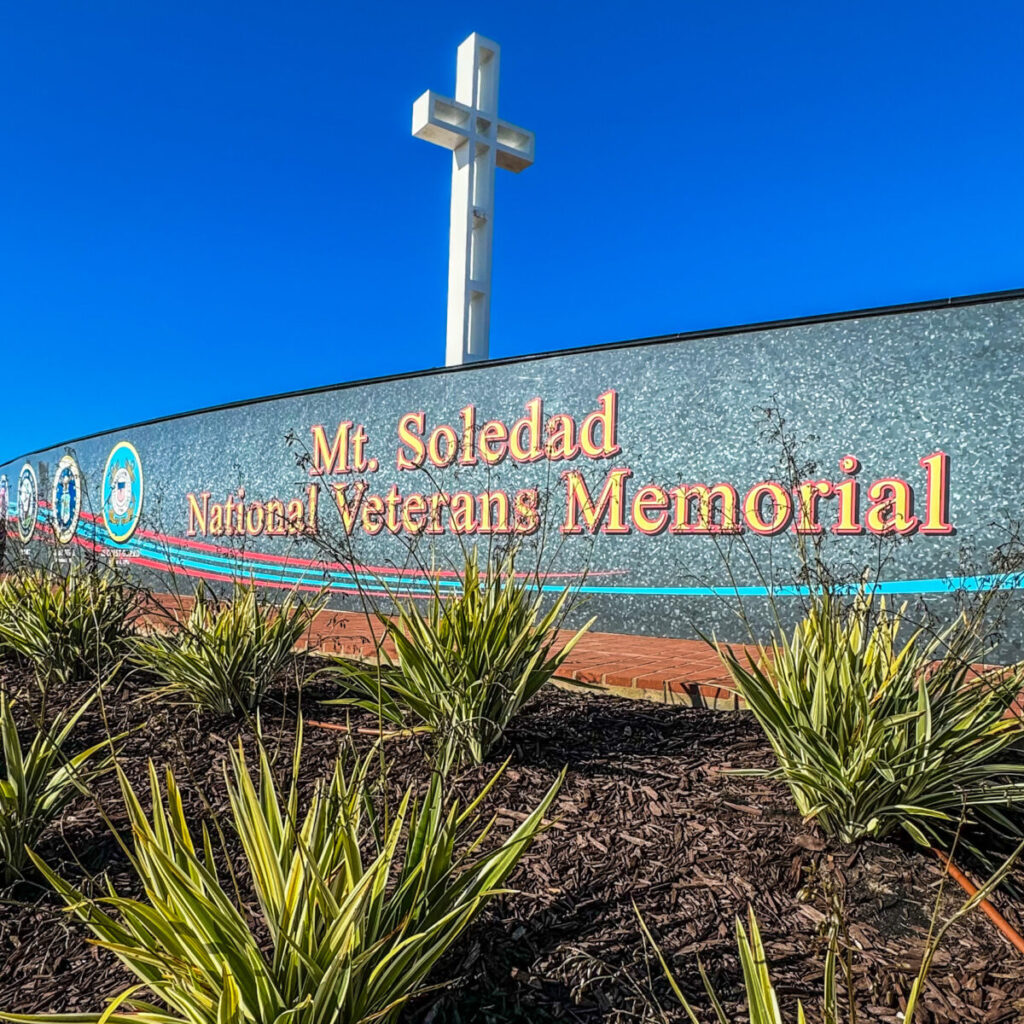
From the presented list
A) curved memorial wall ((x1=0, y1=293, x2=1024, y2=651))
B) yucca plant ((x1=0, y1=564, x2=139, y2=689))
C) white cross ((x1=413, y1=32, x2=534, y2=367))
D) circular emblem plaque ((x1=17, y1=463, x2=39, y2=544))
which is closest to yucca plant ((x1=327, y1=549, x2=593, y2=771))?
curved memorial wall ((x1=0, y1=293, x2=1024, y2=651))

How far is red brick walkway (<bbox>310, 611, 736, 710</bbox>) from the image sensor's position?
4.04m

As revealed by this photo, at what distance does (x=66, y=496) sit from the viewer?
12.9 meters

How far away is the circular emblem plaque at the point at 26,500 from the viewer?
14.0 meters

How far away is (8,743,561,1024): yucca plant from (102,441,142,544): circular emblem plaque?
395 inches

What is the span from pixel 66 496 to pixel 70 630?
9.23 metres

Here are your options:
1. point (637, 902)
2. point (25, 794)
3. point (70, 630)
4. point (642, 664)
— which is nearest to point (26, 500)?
point (70, 630)

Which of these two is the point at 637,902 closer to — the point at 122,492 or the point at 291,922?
the point at 291,922

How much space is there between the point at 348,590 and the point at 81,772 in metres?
5.47

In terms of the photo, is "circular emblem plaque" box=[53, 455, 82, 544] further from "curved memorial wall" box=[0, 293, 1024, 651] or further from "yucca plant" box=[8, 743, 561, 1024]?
"yucca plant" box=[8, 743, 561, 1024]

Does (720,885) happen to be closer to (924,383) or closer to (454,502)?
(924,383)

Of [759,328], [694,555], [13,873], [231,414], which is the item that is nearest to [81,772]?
[13,873]

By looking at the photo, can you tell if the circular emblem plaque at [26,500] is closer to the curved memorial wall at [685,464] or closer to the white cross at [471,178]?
the curved memorial wall at [685,464]

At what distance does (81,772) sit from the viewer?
10.4 ft

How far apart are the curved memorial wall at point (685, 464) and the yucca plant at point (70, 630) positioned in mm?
423
